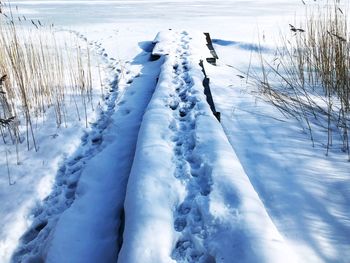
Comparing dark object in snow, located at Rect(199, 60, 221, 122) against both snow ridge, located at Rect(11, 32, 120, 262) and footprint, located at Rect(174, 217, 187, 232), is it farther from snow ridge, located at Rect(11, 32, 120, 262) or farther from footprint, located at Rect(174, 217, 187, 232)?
footprint, located at Rect(174, 217, 187, 232)

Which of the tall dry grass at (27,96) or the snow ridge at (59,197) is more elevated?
the tall dry grass at (27,96)

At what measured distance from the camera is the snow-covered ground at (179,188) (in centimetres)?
152

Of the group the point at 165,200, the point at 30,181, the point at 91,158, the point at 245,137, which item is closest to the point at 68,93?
the point at 91,158

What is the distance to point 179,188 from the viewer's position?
1.87 m

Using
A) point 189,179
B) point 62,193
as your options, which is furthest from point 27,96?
point 189,179

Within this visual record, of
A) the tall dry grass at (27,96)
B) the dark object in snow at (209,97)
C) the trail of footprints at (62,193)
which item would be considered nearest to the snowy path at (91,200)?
the trail of footprints at (62,193)

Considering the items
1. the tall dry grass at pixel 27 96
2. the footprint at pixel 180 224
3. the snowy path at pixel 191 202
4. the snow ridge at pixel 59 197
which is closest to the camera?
the snowy path at pixel 191 202

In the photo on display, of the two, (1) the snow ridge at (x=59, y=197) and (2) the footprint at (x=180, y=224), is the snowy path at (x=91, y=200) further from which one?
(2) the footprint at (x=180, y=224)

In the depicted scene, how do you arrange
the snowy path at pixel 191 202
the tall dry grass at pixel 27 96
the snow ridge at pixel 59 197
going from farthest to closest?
the tall dry grass at pixel 27 96 < the snow ridge at pixel 59 197 < the snowy path at pixel 191 202

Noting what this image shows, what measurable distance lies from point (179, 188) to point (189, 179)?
11 centimetres

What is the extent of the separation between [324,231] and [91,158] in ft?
4.97

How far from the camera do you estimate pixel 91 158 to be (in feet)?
8.15

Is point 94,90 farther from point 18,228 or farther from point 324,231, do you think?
point 324,231

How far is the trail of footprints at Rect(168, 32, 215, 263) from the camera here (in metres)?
1.50
